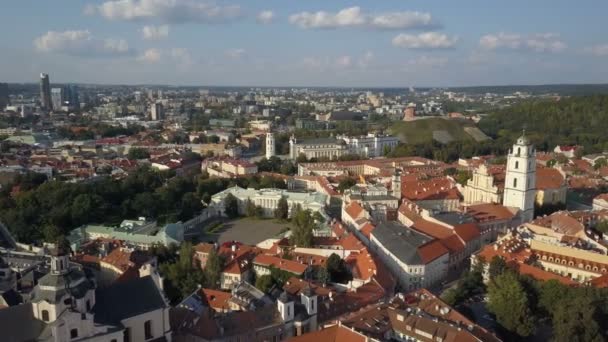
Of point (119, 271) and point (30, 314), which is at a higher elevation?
point (30, 314)

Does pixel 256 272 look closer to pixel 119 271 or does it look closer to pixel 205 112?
pixel 119 271

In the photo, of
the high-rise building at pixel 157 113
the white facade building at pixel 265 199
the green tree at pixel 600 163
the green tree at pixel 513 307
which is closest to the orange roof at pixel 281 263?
the green tree at pixel 513 307

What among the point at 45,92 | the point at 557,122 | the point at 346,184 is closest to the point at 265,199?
the point at 346,184

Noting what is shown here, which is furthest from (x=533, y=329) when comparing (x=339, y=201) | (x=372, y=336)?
(x=339, y=201)

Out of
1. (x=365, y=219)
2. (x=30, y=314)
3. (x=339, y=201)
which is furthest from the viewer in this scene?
(x=339, y=201)

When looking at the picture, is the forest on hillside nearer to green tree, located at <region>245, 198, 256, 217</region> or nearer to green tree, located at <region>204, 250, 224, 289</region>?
green tree, located at <region>245, 198, 256, 217</region>

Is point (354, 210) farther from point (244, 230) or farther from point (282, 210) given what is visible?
point (244, 230)
